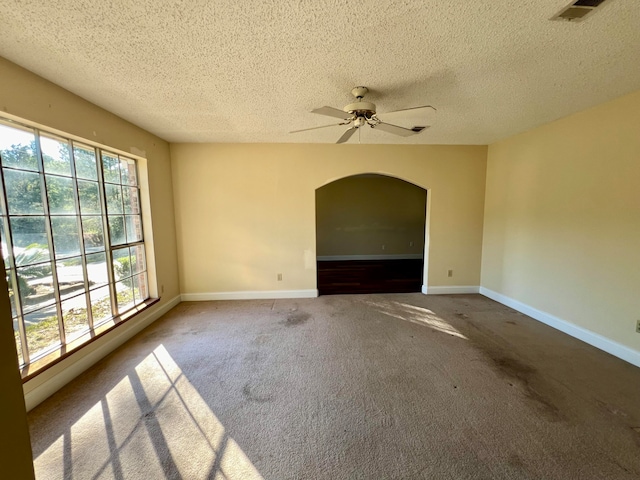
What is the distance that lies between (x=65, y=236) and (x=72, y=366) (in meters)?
1.12

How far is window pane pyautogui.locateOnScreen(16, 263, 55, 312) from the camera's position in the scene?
1.93 meters

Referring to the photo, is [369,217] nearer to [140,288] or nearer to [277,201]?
[277,201]

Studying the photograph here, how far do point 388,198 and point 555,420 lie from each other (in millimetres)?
6454

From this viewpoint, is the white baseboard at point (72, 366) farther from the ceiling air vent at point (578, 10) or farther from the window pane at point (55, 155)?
the ceiling air vent at point (578, 10)

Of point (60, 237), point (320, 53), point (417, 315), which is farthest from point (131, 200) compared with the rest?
point (417, 315)

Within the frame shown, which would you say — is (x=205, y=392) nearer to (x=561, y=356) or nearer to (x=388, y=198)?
(x=561, y=356)

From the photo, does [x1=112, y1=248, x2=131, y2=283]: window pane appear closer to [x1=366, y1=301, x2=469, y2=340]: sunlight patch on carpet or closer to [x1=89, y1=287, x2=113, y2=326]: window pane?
[x1=89, y1=287, x2=113, y2=326]: window pane

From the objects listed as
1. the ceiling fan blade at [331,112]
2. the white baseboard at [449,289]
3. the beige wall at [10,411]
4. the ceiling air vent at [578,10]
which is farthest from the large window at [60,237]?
the white baseboard at [449,289]

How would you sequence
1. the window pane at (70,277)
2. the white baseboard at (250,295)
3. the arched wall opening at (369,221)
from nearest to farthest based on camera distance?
the window pane at (70,277)
the white baseboard at (250,295)
the arched wall opening at (369,221)

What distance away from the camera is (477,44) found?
1.70 metres

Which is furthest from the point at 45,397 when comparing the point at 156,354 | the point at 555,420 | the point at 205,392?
the point at 555,420

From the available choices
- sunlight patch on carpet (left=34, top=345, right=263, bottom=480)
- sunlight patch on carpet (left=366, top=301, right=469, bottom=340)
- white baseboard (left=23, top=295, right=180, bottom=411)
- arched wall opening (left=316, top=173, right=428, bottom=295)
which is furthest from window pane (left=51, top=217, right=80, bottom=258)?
arched wall opening (left=316, top=173, right=428, bottom=295)

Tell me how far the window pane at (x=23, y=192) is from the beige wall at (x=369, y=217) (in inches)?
235

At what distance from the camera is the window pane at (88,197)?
2.47 meters
